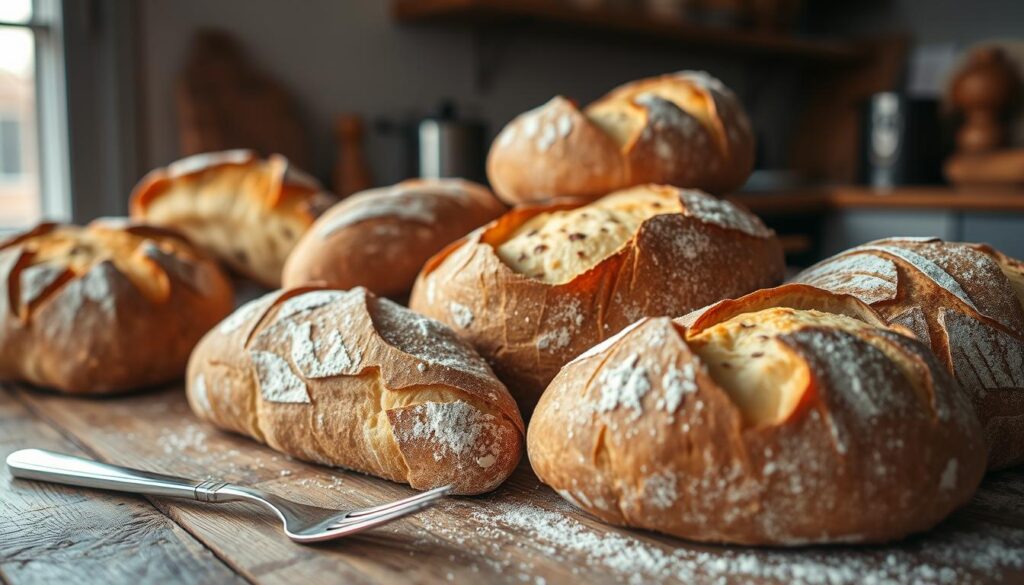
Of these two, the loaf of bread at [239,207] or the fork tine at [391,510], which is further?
the loaf of bread at [239,207]

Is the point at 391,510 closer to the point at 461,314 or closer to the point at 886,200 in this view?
the point at 461,314

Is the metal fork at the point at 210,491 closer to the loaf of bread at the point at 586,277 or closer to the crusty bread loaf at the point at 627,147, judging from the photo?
the loaf of bread at the point at 586,277

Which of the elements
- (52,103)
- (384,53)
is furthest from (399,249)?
(384,53)

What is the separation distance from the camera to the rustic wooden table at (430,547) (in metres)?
0.63

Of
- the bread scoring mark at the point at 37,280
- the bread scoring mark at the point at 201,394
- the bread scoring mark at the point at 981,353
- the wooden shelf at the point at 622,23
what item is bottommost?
the bread scoring mark at the point at 201,394

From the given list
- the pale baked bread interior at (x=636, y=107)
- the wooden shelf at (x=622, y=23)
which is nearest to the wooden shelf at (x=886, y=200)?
the wooden shelf at (x=622, y=23)

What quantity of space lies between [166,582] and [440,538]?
204 millimetres

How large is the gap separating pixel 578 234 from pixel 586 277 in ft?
0.25

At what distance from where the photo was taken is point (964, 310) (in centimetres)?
82

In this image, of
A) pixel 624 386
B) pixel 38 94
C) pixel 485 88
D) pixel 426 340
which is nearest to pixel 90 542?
pixel 426 340

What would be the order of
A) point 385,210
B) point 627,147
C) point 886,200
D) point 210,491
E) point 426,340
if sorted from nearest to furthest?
point 210,491 → point 426,340 → point 627,147 → point 385,210 → point 886,200

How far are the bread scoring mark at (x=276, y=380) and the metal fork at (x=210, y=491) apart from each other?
0.10 metres

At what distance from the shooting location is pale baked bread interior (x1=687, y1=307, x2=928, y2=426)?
65 cm

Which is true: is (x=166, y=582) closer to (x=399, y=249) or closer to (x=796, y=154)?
(x=399, y=249)
